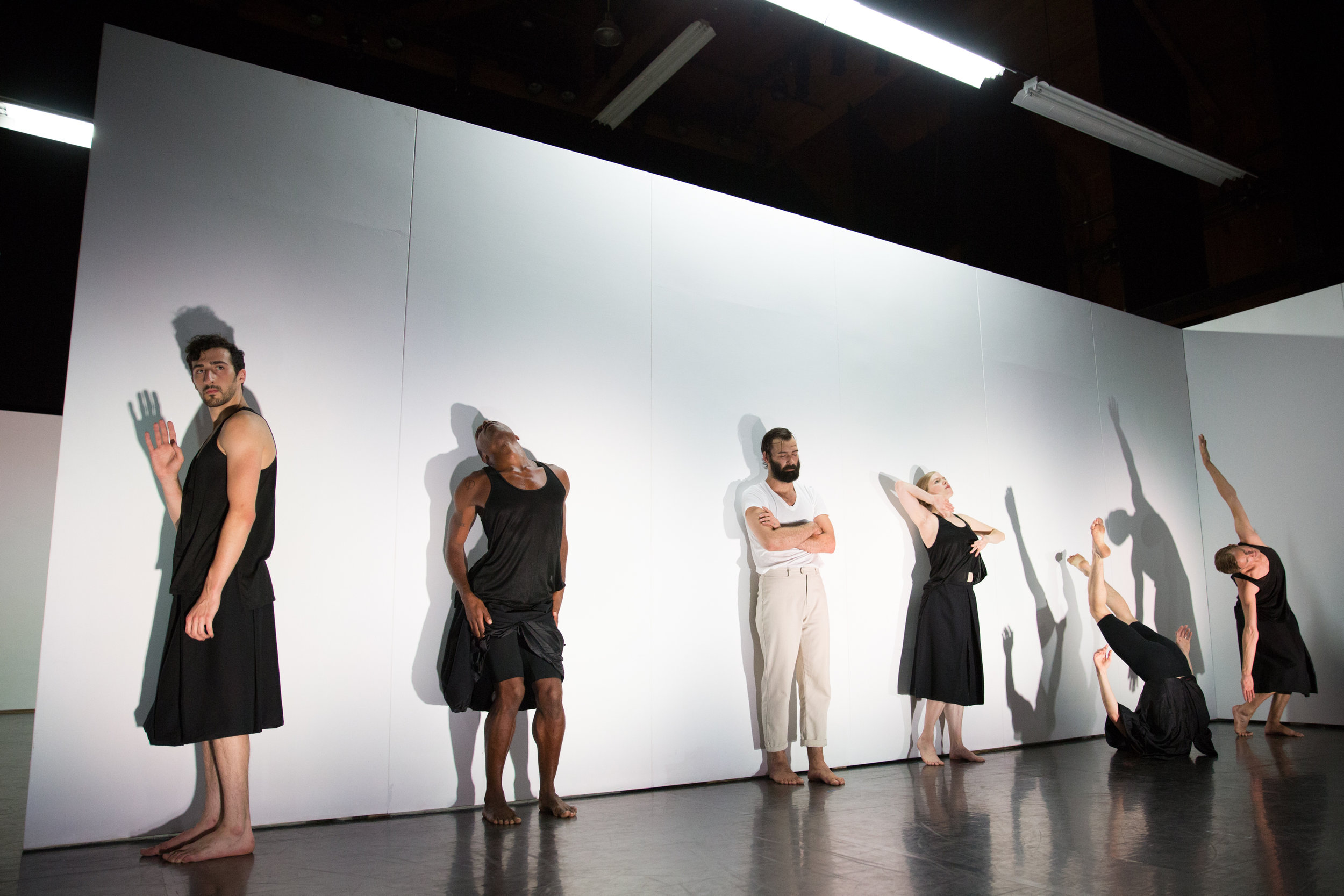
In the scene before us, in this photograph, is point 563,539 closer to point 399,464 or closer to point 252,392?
point 399,464

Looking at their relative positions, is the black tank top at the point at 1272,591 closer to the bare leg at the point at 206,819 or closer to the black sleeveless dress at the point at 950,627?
the black sleeveless dress at the point at 950,627

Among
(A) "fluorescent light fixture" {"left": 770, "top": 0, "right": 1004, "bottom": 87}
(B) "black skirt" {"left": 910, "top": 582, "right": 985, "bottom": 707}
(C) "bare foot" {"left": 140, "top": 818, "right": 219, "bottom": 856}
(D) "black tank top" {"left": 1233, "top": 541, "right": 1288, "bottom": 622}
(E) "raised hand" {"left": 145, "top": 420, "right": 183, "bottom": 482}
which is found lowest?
(C) "bare foot" {"left": 140, "top": 818, "right": 219, "bottom": 856}

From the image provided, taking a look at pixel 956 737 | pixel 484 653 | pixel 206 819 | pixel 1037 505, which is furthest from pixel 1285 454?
pixel 206 819

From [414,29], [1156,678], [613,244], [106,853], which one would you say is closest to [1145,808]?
[1156,678]

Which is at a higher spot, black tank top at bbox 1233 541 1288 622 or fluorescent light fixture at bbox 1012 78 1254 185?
fluorescent light fixture at bbox 1012 78 1254 185

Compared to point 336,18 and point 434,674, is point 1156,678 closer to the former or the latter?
point 434,674

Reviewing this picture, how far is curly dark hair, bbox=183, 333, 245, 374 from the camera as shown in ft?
9.27

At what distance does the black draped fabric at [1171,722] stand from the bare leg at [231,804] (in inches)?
176

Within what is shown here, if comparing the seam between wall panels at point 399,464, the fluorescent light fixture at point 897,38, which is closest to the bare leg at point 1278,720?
the fluorescent light fixture at point 897,38

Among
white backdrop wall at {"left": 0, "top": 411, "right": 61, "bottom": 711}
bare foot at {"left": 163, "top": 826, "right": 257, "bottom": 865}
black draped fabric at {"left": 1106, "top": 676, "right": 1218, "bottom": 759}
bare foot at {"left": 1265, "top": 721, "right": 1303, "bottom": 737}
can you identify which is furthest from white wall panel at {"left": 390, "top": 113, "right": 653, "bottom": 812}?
white backdrop wall at {"left": 0, "top": 411, "right": 61, "bottom": 711}

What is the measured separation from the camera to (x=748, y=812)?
3295mm

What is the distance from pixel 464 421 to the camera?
3.69 metres

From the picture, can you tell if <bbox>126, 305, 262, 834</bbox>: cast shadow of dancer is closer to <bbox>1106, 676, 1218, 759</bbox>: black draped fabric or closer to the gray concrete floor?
the gray concrete floor

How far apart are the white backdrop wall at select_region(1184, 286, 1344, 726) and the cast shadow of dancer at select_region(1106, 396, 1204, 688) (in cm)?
33
